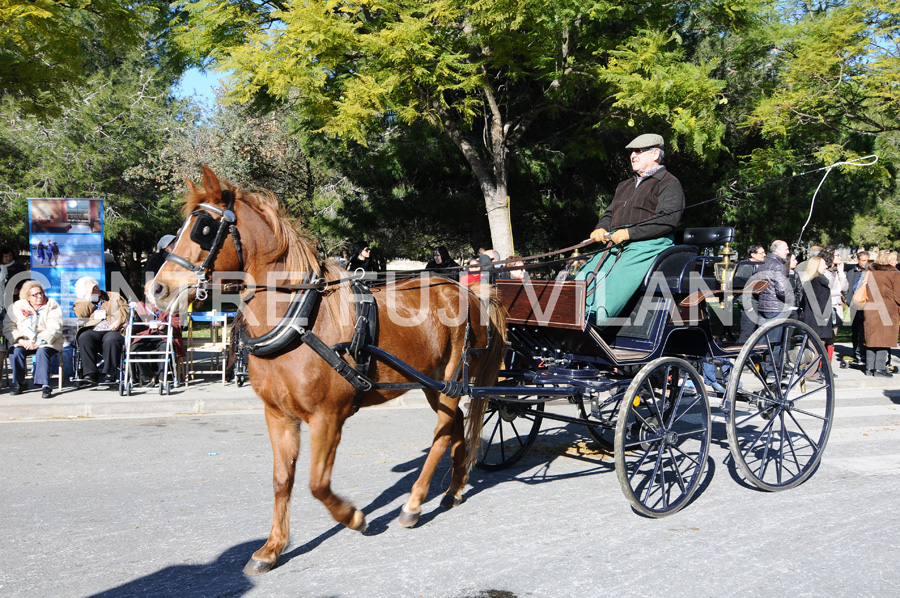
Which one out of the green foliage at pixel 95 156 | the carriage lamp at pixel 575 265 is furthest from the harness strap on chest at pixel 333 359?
the green foliage at pixel 95 156

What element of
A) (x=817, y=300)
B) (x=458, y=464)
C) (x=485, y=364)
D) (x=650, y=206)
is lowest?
(x=458, y=464)

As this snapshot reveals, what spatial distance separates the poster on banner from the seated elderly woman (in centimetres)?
108

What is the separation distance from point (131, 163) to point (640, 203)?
17.6 m

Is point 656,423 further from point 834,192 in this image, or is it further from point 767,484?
point 834,192

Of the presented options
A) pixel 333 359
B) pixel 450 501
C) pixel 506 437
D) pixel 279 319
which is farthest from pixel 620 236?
pixel 506 437

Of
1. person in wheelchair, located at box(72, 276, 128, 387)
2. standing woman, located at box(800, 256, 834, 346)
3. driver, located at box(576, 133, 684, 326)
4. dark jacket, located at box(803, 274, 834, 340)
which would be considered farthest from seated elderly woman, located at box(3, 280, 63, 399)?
dark jacket, located at box(803, 274, 834, 340)

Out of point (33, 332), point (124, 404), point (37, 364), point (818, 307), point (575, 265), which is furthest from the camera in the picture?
point (818, 307)

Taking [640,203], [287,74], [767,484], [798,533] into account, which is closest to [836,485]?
[767,484]

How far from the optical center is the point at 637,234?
17.5ft

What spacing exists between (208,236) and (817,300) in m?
10.8

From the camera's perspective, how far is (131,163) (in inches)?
767

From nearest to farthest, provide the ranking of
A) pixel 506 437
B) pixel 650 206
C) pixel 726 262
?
pixel 650 206 < pixel 726 262 < pixel 506 437

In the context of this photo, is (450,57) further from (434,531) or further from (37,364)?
(434,531)

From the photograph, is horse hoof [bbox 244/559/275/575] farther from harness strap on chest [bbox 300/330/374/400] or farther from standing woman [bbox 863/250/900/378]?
standing woman [bbox 863/250/900/378]
